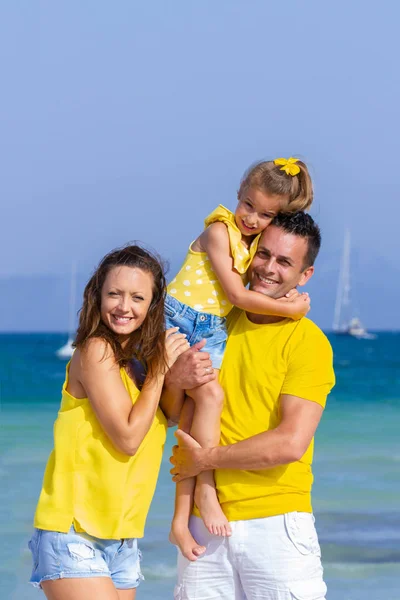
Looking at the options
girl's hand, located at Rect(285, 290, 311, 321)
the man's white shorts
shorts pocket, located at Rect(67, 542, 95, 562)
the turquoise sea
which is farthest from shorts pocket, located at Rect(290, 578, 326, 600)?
the turquoise sea

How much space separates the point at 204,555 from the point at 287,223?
4.17 ft

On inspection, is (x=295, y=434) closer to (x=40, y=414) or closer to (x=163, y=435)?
(x=163, y=435)

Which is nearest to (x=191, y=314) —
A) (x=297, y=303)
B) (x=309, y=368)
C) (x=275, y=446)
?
(x=297, y=303)

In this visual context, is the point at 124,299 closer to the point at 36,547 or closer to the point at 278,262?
the point at 278,262

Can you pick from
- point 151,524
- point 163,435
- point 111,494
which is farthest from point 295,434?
point 151,524

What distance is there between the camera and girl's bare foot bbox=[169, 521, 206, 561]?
11.2ft

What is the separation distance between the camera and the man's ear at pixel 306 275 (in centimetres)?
360

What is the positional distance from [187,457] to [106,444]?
0.38 metres

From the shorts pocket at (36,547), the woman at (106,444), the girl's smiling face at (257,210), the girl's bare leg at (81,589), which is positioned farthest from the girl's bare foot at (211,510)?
the girl's smiling face at (257,210)

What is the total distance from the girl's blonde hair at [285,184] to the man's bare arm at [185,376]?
65cm

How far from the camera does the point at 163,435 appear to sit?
11.0 ft

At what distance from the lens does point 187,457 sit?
3430 millimetres

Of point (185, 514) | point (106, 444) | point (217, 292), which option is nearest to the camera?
point (106, 444)

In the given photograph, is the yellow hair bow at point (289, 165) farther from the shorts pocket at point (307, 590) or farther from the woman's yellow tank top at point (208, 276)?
the shorts pocket at point (307, 590)
